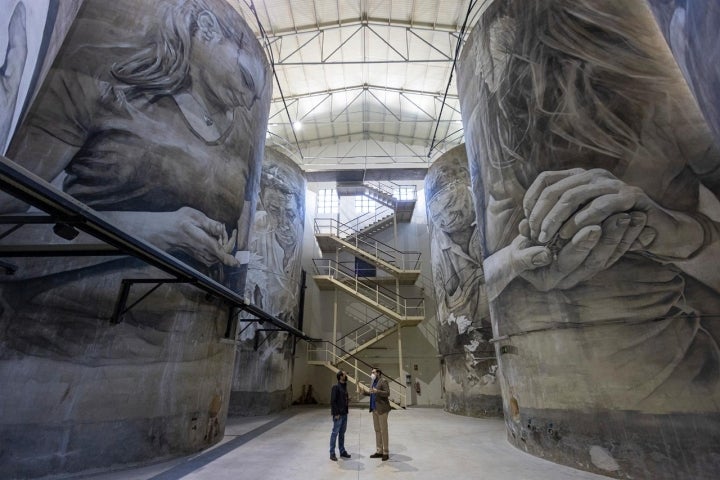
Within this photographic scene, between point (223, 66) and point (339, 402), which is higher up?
point (223, 66)

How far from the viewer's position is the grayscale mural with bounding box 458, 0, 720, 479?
16.0ft

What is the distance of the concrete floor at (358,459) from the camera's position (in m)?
5.25

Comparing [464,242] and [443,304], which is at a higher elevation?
[464,242]

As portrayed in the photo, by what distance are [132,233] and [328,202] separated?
16482 millimetres

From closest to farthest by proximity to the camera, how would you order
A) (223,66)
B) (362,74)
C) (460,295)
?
(223,66) < (460,295) < (362,74)

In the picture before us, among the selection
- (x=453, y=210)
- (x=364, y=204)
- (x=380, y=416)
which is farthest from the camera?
(x=364, y=204)

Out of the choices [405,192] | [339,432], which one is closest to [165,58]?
[339,432]

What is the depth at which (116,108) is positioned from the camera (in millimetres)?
6391

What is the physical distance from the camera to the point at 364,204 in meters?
22.0

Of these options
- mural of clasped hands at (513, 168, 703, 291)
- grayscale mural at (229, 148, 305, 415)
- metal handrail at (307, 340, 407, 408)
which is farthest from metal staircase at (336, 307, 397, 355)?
mural of clasped hands at (513, 168, 703, 291)

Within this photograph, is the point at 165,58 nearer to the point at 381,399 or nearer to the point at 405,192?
the point at 381,399

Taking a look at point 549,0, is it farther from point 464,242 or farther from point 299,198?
point 299,198

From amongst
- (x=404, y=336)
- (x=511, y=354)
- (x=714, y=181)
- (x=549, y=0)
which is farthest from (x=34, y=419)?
Answer: (x=404, y=336)

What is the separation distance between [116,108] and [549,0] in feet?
29.7
